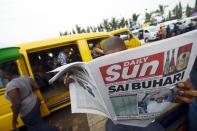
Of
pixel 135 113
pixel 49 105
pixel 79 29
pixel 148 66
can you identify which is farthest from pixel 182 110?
pixel 79 29

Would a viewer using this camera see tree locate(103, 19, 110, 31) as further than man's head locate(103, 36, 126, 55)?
Yes

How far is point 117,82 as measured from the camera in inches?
38.0

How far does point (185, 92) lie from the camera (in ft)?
3.24

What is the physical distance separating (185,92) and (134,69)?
0.88 ft

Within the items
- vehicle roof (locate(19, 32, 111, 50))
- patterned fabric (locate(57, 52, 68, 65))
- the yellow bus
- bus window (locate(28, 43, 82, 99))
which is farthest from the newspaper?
patterned fabric (locate(57, 52, 68, 65))

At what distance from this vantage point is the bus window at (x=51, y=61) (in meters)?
6.29

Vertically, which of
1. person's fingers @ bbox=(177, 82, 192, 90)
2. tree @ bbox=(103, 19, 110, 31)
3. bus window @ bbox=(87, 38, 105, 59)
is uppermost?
person's fingers @ bbox=(177, 82, 192, 90)

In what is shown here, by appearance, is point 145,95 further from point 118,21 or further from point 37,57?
point 118,21

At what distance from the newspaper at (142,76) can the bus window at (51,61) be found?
17.2 ft

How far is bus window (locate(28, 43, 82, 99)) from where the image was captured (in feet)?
20.6

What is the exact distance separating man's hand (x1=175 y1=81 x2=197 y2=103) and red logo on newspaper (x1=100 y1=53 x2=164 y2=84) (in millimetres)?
129

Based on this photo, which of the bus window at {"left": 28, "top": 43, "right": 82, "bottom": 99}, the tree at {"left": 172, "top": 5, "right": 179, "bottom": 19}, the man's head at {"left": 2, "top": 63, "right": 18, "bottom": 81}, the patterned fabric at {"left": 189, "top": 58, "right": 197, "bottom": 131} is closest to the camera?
the patterned fabric at {"left": 189, "top": 58, "right": 197, "bottom": 131}

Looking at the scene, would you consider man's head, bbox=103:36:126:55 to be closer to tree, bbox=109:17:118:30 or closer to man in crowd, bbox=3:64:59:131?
man in crowd, bbox=3:64:59:131

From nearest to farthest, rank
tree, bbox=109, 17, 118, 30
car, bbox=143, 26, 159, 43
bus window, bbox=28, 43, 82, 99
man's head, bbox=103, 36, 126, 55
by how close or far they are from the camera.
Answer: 1. man's head, bbox=103, 36, 126, 55
2. bus window, bbox=28, 43, 82, 99
3. car, bbox=143, 26, 159, 43
4. tree, bbox=109, 17, 118, 30
